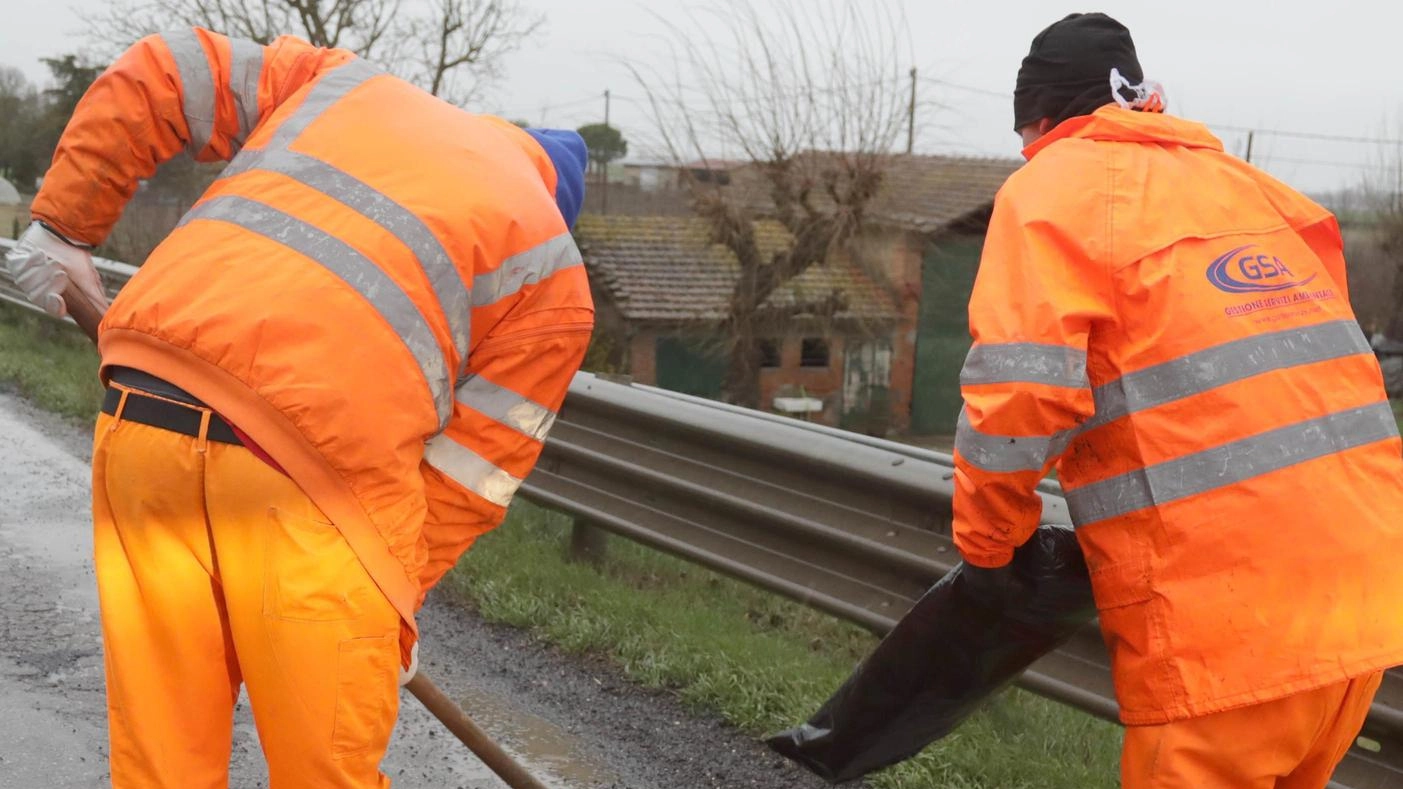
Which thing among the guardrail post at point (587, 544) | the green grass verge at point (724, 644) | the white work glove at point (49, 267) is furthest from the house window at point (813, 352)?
the white work glove at point (49, 267)

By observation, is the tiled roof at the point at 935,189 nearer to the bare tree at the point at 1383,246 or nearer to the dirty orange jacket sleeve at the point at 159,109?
the bare tree at the point at 1383,246

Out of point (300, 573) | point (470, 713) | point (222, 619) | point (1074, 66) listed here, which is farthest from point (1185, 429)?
point (470, 713)

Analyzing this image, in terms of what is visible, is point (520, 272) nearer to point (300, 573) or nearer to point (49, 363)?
point (300, 573)

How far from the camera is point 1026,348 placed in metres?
2.11

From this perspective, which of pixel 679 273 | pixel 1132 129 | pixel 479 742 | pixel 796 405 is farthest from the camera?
pixel 679 273

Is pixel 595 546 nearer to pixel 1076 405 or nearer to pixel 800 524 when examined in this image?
pixel 800 524

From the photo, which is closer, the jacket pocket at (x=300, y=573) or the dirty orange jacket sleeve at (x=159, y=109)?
the jacket pocket at (x=300, y=573)

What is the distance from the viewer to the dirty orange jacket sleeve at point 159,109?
2.31m

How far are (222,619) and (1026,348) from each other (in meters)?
1.34

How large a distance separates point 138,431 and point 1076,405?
4.72 feet

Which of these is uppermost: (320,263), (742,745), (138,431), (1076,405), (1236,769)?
(320,263)

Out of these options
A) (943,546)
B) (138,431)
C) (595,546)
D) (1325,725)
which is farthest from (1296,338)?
(595,546)

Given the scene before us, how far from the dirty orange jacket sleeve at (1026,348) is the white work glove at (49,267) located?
1605mm

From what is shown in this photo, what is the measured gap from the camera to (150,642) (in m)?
2.11
